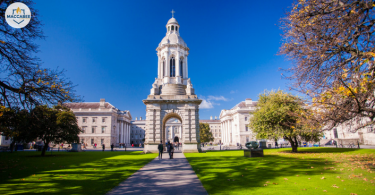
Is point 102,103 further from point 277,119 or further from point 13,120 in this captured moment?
point 13,120

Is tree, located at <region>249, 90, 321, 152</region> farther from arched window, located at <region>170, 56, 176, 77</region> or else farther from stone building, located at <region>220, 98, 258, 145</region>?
stone building, located at <region>220, 98, 258, 145</region>

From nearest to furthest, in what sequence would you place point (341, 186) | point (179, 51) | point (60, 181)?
point (341, 186)
point (60, 181)
point (179, 51)

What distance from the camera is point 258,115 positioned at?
2825cm

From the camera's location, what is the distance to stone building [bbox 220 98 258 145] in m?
A: 70.1

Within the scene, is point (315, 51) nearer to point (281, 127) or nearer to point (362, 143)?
point (281, 127)

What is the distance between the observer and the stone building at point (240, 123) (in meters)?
70.1

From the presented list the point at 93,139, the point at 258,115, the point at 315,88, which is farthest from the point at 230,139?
the point at 315,88

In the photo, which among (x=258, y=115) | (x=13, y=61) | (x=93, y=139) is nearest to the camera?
(x=13, y=61)

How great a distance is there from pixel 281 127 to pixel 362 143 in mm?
30423

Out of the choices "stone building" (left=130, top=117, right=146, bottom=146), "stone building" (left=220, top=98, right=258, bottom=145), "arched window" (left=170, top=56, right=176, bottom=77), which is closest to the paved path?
"arched window" (left=170, top=56, right=176, bottom=77)

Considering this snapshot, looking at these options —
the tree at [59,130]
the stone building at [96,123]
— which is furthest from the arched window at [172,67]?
the stone building at [96,123]

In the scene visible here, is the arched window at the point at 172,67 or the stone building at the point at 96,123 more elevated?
the arched window at the point at 172,67

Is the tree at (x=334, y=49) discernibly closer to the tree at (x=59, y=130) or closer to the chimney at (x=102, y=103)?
the tree at (x=59, y=130)

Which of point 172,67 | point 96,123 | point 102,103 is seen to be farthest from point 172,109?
point 102,103
